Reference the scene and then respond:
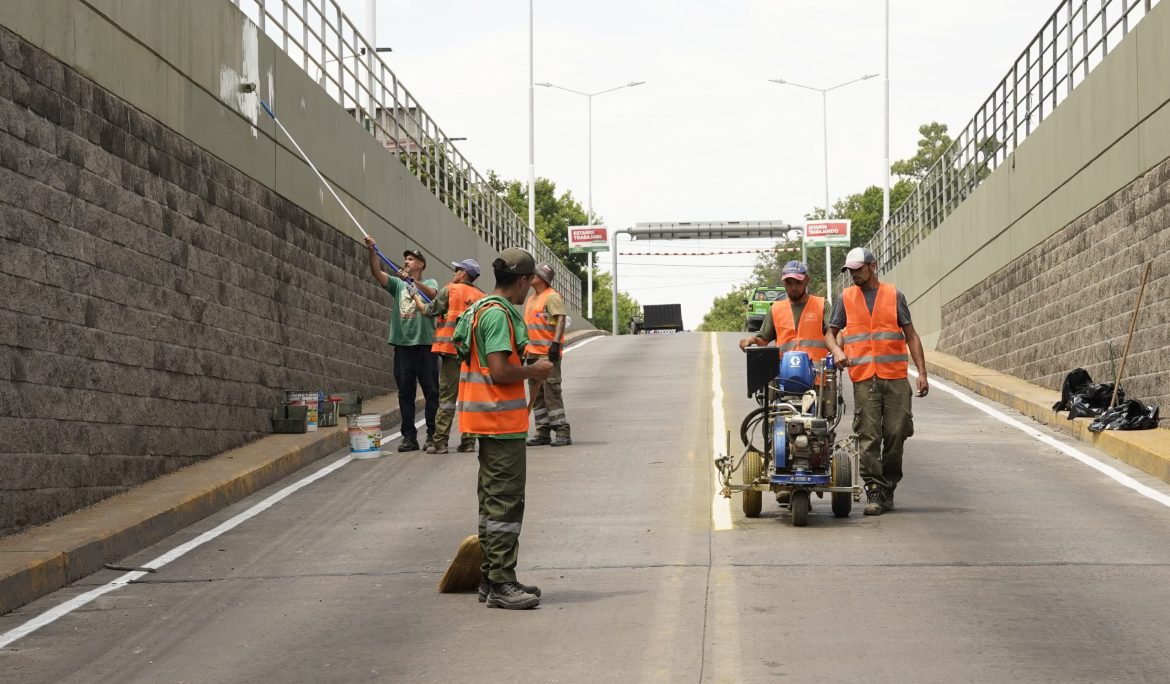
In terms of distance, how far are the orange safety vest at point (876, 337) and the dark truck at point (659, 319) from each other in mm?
69290

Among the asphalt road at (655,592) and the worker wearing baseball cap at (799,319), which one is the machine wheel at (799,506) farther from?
the worker wearing baseball cap at (799,319)

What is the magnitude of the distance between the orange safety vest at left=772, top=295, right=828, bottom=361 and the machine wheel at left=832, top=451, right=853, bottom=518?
128cm

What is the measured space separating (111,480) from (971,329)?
19829 mm

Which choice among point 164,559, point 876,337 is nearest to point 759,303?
point 876,337

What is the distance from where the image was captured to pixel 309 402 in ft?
56.0

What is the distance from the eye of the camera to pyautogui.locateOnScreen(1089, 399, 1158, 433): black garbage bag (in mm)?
15531

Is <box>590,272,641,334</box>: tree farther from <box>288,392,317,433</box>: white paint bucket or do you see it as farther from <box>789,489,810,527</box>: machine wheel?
<box>789,489,810,527</box>: machine wheel

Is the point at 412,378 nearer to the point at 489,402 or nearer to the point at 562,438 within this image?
the point at 562,438

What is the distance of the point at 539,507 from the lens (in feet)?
39.7

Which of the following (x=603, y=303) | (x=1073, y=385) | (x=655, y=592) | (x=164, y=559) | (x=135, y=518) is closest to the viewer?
(x=655, y=592)

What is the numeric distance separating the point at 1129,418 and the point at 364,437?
7633 mm

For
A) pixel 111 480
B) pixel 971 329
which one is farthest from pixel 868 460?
pixel 971 329

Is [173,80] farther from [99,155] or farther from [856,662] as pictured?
[856,662]

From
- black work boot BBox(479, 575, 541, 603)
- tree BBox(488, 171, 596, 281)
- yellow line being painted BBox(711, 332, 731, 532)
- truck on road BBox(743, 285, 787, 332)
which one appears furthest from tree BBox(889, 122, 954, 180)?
black work boot BBox(479, 575, 541, 603)
